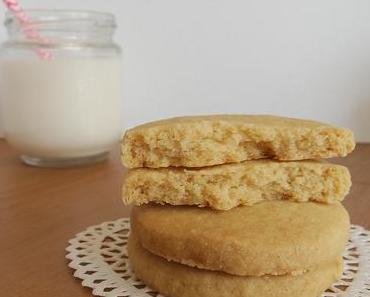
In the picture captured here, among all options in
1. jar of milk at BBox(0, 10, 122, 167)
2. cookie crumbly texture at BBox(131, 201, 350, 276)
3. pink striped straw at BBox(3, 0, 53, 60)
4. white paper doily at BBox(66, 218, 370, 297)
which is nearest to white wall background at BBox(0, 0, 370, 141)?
jar of milk at BBox(0, 10, 122, 167)

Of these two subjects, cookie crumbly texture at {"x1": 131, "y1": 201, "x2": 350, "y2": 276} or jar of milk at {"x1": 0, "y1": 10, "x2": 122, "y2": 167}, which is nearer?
cookie crumbly texture at {"x1": 131, "y1": 201, "x2": 350, "y2": 276}

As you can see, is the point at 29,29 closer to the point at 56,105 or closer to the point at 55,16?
the point at 55,16

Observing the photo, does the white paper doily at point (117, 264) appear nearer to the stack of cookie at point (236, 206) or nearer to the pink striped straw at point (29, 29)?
the stack of cookie at point (236, 206)

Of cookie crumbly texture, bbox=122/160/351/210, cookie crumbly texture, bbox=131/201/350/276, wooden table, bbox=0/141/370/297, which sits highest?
cookie crumbly texture, bbox=122/160/351/210

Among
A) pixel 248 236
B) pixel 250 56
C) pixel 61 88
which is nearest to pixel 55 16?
pixel 61 88

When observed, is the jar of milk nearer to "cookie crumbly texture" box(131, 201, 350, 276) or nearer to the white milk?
the white milk

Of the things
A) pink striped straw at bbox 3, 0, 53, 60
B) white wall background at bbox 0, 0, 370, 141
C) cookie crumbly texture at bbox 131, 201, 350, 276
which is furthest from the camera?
white wall background at bbox 0, 0, 370, 141

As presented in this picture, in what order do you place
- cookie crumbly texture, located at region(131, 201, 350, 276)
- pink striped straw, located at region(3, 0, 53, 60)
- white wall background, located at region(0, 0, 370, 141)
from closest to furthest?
cookie crumbly texture, located at region(131, 201, 350, 276), pink striped straw, located at region(3, 0, 53, 60), white wall background, located at region(0, 0, 370, 141)

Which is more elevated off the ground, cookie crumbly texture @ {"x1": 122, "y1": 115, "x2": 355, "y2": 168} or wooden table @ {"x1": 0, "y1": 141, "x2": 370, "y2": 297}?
cookie crumbly texture @ {"x1": 122, "y1": 115, "x2": 355, "y2": 168}

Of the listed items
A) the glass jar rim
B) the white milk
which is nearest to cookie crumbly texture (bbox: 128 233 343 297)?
the white milk
